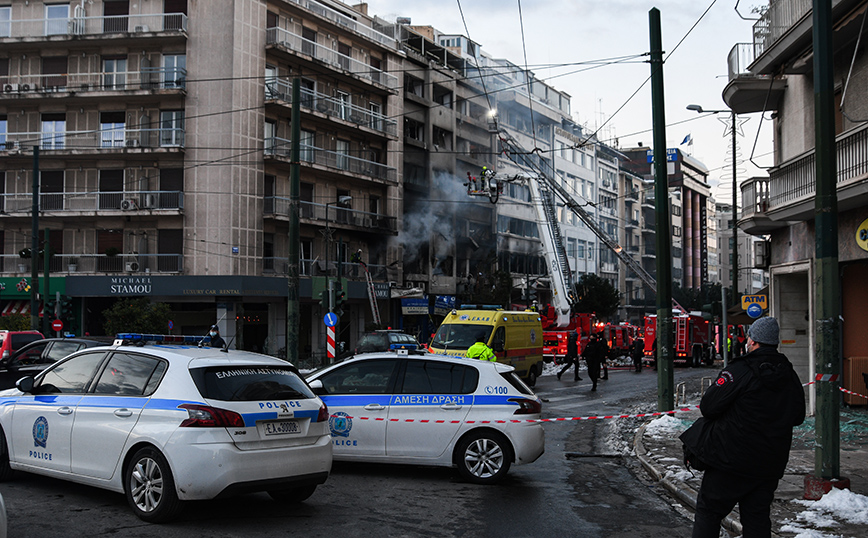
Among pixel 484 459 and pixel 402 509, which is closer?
pixel 402 509

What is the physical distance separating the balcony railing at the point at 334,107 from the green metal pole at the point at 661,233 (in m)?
27.1

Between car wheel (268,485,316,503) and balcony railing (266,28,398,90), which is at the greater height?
balcony railing (266,28,398,90)

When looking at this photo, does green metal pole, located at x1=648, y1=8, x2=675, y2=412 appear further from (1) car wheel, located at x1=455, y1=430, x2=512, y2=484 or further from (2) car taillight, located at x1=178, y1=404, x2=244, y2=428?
(2) car taillight, located at x1=178, y1=404, x2=244, y2=428

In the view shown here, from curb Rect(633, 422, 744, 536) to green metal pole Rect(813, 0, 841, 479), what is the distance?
1.24 meters

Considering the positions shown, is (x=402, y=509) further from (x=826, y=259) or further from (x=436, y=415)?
(x=826, y=259)

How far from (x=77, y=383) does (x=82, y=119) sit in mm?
34697

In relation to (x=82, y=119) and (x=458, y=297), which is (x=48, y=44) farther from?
(x=458, y=297)

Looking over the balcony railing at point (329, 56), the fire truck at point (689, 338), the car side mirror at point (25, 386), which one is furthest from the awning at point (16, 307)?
the car side mirror at point (25, 386)

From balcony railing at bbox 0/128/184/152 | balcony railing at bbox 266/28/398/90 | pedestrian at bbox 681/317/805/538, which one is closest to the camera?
pedestrian at bbox 681/317/805/538

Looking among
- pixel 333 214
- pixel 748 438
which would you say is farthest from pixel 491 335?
pixel 333 214

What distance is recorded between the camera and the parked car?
21188 mm

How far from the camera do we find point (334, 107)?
43406mm

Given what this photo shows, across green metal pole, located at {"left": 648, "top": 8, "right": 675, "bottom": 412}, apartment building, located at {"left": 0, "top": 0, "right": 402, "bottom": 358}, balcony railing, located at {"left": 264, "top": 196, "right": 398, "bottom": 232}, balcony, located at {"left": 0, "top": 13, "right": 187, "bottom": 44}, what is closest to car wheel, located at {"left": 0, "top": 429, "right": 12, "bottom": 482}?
green metal pole, located at {"left": 648, "top": 8, "right": 675, "bottom": 412}

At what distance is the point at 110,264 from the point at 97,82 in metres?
8.79
